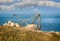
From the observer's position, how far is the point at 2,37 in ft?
19.1

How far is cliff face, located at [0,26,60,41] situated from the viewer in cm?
584

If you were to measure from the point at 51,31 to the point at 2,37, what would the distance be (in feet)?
6.17

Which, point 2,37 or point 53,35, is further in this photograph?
point 53,35

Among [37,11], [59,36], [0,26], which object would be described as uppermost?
[37,11]

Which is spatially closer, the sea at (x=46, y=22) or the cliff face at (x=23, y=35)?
the cliff face at (x=23, y=35)

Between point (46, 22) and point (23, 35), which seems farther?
point (46, 22)

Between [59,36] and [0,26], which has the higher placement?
[0,26]

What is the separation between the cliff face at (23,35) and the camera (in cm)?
584

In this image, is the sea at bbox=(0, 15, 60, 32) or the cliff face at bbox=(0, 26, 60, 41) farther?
the sea at bbox=(0, 15, 60, 32)

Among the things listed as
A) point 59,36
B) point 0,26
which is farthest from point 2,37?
point 59,36

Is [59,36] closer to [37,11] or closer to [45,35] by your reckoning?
[45,35]

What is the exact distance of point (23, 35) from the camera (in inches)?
234

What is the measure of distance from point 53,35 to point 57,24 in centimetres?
54

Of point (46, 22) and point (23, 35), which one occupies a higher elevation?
point (46, 22)
